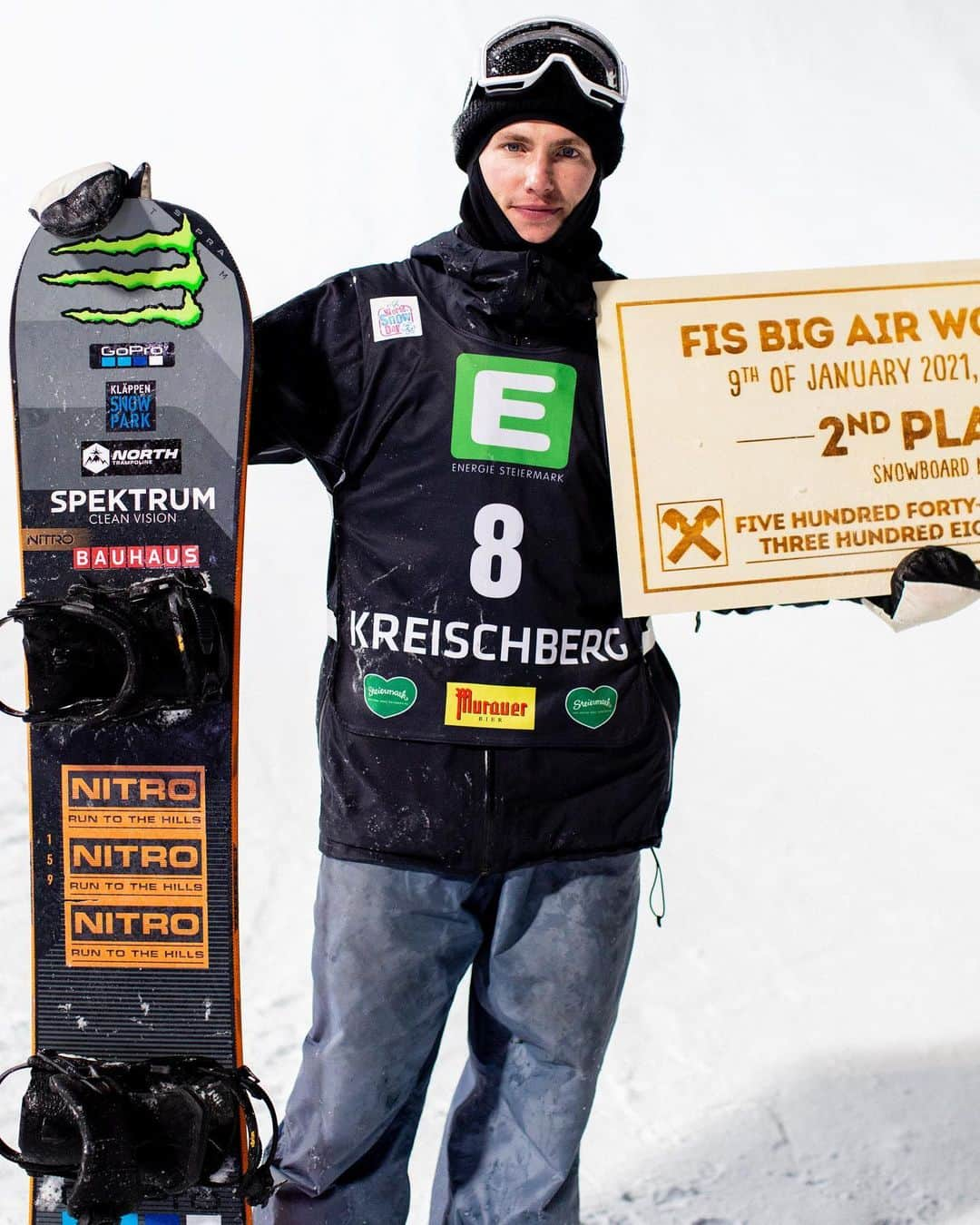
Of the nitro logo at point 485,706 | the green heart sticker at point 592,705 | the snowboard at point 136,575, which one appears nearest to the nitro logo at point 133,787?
the snowboard at point 136,575

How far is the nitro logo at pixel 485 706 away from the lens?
173 centimetres

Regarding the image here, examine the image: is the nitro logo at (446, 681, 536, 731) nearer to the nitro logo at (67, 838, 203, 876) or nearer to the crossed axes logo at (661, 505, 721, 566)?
the crossed axes logo at (661, 505, 721, 566)

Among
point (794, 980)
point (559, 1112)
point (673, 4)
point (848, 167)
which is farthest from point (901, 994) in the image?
point (673, 4)

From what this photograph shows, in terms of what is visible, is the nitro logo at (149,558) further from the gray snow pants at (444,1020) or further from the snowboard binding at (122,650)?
the gray snow pants at (444,1020)

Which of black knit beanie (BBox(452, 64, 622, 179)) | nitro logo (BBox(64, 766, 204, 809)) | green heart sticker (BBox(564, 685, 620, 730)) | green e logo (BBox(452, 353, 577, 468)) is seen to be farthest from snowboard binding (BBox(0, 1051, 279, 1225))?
black knit beanie (BBox(452, 64, 622, 179))

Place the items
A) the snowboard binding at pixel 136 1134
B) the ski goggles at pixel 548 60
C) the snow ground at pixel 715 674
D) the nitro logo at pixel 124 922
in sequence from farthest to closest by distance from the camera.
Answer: the snow ground at pixel 715 674
the nitro logo at pixel 124 922
the snowboard binding at pixel 136 1134
the ski goggles at pixel 548 60

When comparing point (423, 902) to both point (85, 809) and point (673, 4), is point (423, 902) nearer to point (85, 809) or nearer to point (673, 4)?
point (85, 809)

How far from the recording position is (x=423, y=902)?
1.76 m

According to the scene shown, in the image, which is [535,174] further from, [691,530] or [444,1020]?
[444,1020]

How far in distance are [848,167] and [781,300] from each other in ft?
13.7

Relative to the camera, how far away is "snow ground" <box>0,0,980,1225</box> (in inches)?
101

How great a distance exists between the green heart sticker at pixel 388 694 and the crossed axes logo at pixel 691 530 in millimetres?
366

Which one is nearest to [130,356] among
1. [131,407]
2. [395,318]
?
[131,407]

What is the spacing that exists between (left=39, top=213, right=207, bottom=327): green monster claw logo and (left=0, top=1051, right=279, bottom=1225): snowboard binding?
0.97 meters
